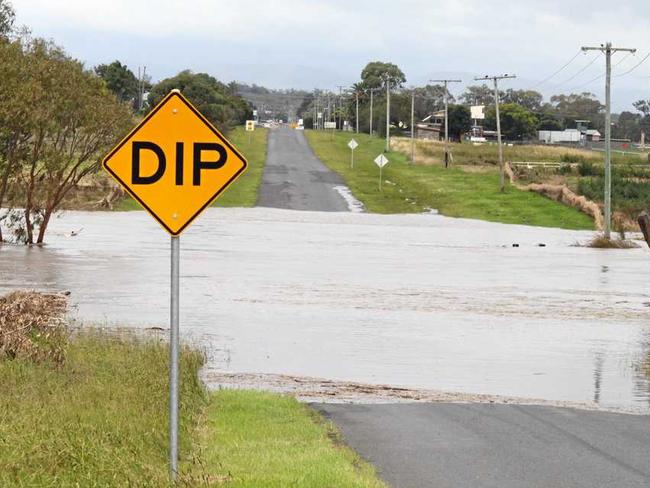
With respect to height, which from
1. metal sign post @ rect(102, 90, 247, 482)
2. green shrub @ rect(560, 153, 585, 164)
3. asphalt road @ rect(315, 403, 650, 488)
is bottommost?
asphalt road @ rect(315, 403, 650, 488)

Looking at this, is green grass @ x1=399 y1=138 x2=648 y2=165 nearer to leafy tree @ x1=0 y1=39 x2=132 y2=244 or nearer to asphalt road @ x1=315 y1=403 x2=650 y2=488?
leafy tree @ x1=0 y1=39 x2=132 y2=244

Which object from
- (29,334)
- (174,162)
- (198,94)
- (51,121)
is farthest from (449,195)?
(174,162)

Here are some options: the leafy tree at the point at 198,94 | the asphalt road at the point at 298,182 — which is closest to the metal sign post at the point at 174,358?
the asphalt road at the point at 298,182

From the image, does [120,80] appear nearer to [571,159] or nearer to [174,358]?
[571,159]

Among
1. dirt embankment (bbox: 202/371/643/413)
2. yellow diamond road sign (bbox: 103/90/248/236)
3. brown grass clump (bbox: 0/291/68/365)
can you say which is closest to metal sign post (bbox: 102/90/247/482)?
yellow diamond road sign (bbox: 103/90/248/236)

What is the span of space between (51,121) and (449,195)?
41611 millimetres

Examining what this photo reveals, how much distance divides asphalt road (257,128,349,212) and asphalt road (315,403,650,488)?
53.9m

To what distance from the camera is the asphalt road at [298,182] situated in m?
71.1

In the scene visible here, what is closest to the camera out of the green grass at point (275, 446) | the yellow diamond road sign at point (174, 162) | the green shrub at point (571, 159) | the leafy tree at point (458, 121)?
the yellow diamond road sign at point (174, 162)

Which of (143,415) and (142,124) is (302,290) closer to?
(143,415)

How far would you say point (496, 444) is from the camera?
11844 millimetres

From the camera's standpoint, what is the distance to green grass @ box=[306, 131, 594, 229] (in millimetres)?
67812

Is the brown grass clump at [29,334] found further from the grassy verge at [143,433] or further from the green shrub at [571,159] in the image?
the green shrub at [571,159]

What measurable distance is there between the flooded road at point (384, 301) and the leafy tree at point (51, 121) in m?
1.95
